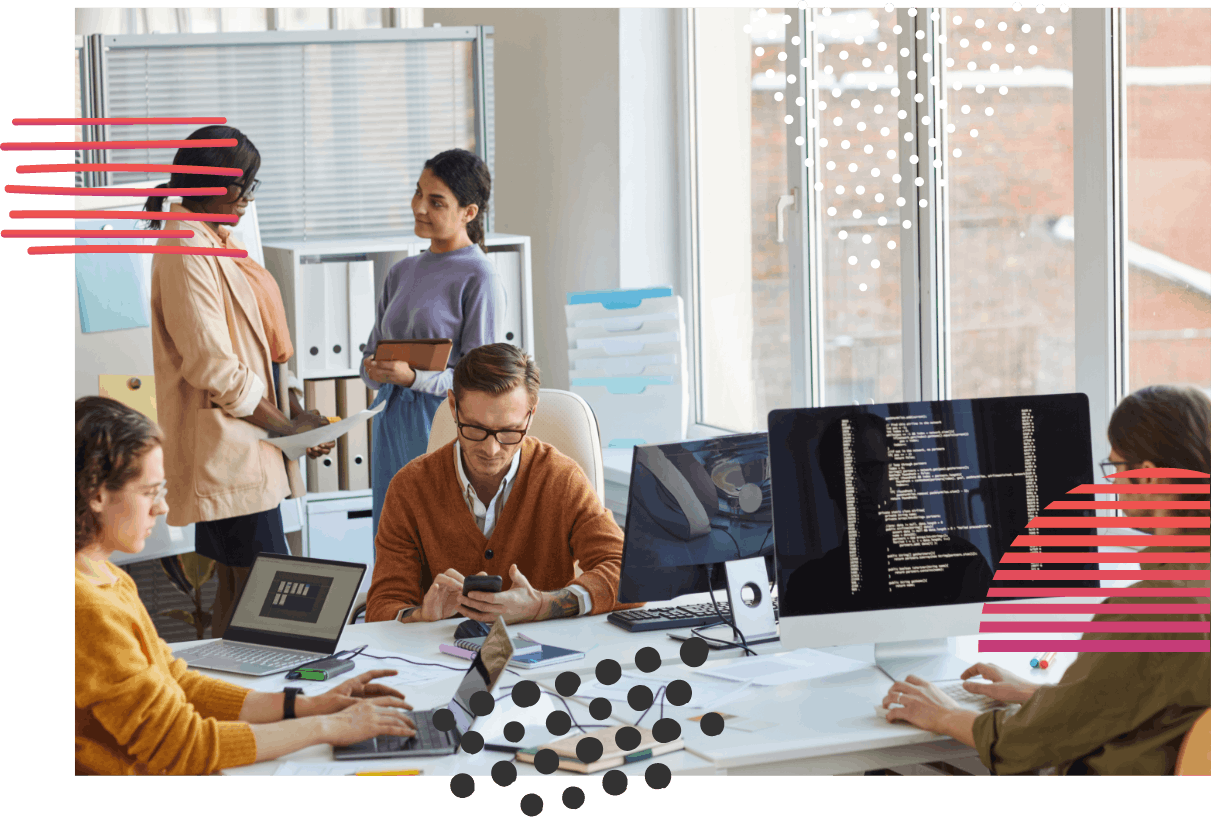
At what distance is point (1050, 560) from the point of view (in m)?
1.72

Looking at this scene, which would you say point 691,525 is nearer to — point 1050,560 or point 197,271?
point 1050,560

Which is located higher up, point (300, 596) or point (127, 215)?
point (127, 215)

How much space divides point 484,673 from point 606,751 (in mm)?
196

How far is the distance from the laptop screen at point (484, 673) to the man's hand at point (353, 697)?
95 mm

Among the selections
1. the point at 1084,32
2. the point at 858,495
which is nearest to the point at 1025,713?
the point at 858,495

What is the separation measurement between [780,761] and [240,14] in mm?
3752

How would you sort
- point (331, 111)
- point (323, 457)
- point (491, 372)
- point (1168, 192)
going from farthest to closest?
1. point (331, 111)
2. point (323, 457)
3. point (1168, 192)
4. point (491, 372)

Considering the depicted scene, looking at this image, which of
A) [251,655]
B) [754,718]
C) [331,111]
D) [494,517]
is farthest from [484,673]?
[331,111]

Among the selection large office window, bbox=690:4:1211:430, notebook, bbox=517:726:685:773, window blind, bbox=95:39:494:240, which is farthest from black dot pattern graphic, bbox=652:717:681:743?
window blind, bbox=95:39:494:240

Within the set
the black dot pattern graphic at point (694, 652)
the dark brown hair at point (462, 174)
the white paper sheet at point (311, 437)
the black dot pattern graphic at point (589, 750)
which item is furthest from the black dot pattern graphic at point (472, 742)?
the dark brown hair at point (462, 174)

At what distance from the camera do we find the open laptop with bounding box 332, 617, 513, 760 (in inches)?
61.5

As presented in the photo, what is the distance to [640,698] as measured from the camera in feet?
5.49

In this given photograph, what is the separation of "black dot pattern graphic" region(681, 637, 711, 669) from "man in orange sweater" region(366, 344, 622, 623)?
278 mm

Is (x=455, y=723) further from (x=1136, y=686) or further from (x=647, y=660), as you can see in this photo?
(x=1136, y=686)
